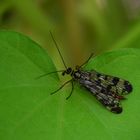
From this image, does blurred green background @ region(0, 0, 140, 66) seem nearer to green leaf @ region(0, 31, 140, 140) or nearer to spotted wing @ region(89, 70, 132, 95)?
spotted wing @ region(89, 70, 132, 95)

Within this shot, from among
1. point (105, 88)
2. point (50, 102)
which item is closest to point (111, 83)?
point (105, 88)

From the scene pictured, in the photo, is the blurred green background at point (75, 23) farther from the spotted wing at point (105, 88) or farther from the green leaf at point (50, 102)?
the green leaf at point (50, 102)

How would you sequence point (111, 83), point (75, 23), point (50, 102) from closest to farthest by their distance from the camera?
1. point (50, 102)
2. point (111, 83)
3. point (75, 23)

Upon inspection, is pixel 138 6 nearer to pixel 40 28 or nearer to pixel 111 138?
pixel 40 28

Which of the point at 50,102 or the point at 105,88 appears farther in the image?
the point at 105,88

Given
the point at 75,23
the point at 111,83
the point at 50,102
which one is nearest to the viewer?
the point at 50,102

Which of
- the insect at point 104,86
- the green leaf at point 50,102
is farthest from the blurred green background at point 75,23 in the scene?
the green leaf at point 50,102

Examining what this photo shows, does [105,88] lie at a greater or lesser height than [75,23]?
lesser

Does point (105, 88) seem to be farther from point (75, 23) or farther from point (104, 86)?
point (75, 23)
